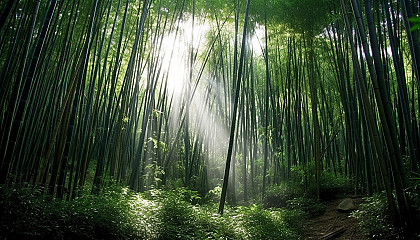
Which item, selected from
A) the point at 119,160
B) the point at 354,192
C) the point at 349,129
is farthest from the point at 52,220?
the point at 354,192

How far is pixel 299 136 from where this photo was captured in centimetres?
635

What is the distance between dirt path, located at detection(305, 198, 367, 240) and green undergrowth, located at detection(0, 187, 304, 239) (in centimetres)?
28

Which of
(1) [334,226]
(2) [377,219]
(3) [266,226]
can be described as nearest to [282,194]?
(1) [334,226]

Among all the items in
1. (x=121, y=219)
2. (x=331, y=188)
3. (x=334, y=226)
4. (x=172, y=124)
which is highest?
(x=172, y=124)

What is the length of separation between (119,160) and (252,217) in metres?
2.68

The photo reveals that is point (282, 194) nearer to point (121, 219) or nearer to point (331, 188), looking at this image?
point (331, 188)

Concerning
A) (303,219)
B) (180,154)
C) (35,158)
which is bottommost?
(303,219)

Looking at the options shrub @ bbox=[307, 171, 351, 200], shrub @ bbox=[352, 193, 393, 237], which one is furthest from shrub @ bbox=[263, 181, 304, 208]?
shrub @ bbox=[352, 193, 393, 237]

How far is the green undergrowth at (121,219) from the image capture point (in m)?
1.96

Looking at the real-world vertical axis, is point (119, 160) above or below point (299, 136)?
below

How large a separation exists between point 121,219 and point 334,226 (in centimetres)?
315

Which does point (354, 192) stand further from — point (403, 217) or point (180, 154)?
point (180, 154)

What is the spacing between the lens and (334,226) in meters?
4.10

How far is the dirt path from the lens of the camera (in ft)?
11.9
